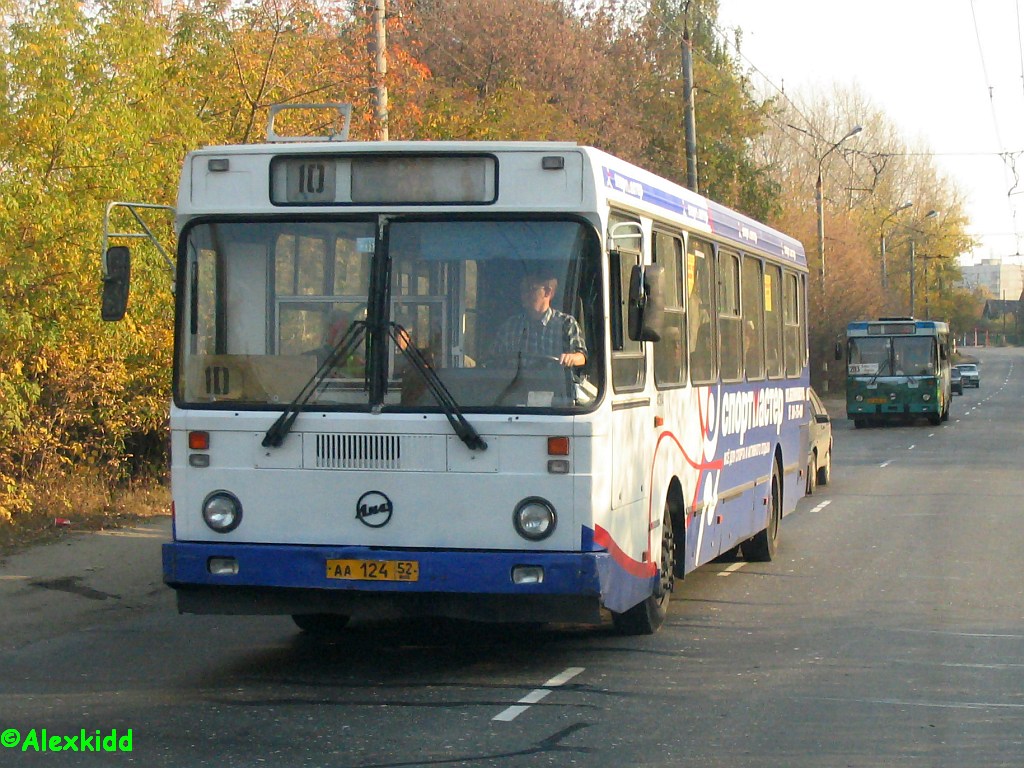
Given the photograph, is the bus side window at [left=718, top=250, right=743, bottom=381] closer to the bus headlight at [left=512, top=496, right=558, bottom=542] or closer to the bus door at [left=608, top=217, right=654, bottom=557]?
the bus door at [left=608, top=217, right=654, bottom=557]

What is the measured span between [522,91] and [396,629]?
78.5ft

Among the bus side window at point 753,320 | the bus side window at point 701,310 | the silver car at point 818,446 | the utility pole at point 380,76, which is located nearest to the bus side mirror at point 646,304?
the bus side window at point 701,310

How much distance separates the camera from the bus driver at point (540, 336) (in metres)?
7.65

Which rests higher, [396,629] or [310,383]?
[310,383]

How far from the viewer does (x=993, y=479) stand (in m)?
23.0

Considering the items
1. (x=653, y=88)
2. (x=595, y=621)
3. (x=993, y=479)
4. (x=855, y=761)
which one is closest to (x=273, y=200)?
(x=595, y=621)

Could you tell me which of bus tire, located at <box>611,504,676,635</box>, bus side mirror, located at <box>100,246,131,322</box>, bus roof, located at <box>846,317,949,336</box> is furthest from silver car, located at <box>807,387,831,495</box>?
bus roof, located at <box>846,317,949,336</box>

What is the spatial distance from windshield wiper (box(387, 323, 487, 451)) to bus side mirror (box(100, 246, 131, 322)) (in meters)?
1.56

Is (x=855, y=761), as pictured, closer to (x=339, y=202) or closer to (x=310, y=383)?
(x=310, y=383)

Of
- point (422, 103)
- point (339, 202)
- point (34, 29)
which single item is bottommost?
point (339, 202)

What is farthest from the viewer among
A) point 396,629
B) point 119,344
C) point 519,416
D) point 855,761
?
point 119,344

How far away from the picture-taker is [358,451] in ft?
25.3

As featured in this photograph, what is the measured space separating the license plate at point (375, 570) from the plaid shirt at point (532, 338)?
119 centimetres

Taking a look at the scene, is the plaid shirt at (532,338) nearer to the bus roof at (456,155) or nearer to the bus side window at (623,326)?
the bus side window at (623,326)
